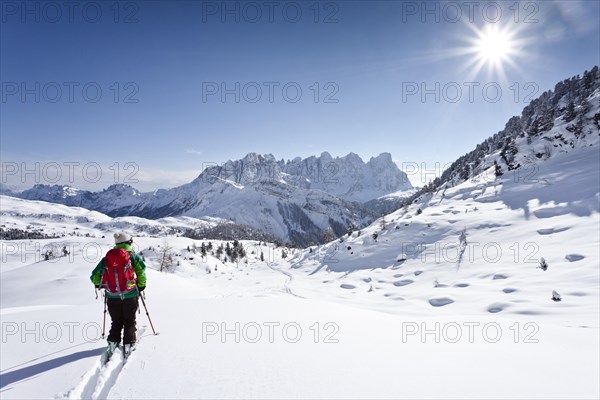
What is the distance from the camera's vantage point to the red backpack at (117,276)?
7.05 m

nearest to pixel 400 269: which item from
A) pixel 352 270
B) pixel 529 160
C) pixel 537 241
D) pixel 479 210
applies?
pixel 352 270

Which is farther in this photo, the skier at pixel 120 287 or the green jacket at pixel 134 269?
the green jacket at pixel 134 269

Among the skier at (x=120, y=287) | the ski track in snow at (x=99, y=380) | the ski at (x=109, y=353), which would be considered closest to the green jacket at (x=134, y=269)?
the skier at (x=120, y=287)

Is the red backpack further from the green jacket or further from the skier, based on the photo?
the green jacket

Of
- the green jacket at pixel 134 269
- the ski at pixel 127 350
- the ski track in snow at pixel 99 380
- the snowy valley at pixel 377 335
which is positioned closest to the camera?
the ski track in snow at pixel 99 380

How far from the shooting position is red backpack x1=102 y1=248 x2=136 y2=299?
705 cm

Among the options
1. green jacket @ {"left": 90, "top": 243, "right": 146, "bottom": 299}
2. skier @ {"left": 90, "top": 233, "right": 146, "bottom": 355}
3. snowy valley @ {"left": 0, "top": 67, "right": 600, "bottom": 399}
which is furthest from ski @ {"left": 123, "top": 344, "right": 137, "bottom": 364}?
green jacket @ {"left": 90, "top": 243, "right": 146, "bottom": 299}

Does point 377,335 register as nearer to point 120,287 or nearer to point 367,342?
point 367,342

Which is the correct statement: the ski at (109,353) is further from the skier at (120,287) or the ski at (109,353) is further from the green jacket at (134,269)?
the green jacket at (134,269)

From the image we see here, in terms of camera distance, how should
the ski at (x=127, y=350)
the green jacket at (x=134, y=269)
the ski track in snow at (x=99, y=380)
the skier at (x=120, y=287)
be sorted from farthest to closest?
1. the green jacket at (x=134, y=269)
2. the skier at (x=120, y=287)
3. the ski at (x=127, y=350)
4. the ski track in snow at (x=99, y=380)

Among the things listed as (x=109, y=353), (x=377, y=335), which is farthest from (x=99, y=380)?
(x=377, y=335)

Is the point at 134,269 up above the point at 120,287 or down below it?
above

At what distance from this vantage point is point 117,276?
7.02m

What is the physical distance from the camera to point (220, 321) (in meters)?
8.90
